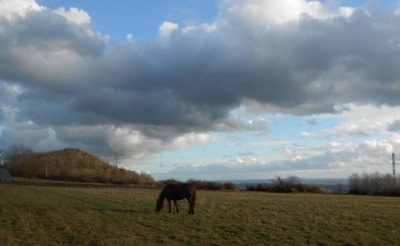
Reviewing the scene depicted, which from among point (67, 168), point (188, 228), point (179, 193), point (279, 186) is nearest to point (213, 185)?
point (279, 186)

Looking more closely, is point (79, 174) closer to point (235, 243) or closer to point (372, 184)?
point (372, 184)

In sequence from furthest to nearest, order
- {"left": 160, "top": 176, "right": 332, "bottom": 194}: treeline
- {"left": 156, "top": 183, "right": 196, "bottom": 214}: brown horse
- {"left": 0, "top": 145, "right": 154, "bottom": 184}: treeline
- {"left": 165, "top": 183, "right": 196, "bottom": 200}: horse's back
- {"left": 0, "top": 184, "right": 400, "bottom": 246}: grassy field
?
1. {"left": 0, "top": 145, "right": 154, "bottom": 184}: treeline
2. {"left": 160, "top": 176, "right": 332, "bottom": 194}: treeline
3. {"left": 165, "top": 183, "right": 196, "bottom": 200}: horse's back
4. {"left": 156, "top": 183, "right": 196, "bottom": 214}: brown horse
5. {"left": 0, "top": 184, "right": 400, "bottom": 246}: grassy field

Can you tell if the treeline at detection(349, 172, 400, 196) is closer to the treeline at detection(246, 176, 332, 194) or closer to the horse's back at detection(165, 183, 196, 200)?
the treeline at detection(246, 176, 332, 194)

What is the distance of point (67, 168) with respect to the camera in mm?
120500

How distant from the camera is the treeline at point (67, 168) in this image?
9981 centimetres

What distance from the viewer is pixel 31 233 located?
13.9 m

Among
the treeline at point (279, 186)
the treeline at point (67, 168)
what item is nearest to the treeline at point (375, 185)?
the treeline at point (279, 186)

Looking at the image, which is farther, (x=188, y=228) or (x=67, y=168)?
(x=67, y=168)

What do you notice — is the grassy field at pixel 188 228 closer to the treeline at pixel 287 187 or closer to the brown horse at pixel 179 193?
the brown horse at pixel 179 193

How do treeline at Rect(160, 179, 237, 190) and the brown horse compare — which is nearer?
the brown horse

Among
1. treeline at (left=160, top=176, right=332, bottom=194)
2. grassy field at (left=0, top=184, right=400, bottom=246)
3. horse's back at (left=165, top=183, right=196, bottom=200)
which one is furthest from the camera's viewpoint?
treeline at (left=160, top=176, right=332, bottom=194)

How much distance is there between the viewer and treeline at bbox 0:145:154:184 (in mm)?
99812

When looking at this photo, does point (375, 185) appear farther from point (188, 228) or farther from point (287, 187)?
point (188, 228)

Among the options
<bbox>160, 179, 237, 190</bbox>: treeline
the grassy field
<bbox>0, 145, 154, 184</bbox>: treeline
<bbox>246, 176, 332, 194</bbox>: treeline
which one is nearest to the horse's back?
the grassy field
